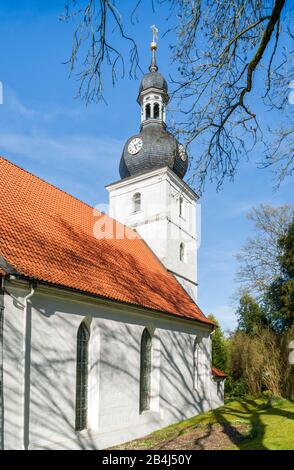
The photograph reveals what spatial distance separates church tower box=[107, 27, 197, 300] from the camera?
19453 millimetres

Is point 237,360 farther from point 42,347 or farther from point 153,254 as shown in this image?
point 42,347

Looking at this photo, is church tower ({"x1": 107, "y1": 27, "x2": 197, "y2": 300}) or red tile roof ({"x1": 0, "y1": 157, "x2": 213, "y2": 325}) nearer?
red tile roof ({"x1": 0, "y1": 157, "x2": 213, "y2": 325})

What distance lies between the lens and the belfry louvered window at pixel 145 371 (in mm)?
12961

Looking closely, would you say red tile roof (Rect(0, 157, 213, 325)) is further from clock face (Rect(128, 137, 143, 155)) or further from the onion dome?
clock face (Rect(128, 137, 143, 155))

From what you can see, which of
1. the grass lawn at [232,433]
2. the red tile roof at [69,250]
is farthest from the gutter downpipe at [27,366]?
the grass lawn at [232,433]

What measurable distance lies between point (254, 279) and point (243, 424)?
14.9 metres

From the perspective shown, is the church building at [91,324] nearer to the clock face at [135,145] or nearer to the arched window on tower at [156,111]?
the clock face at [135,145]

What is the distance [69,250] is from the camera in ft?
38.8

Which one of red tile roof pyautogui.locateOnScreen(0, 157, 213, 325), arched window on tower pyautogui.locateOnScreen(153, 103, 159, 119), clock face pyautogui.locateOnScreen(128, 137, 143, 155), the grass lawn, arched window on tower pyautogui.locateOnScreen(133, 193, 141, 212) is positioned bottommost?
the grass lawn

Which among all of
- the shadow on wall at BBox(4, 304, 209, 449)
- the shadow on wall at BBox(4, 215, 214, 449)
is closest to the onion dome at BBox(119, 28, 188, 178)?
the shadow on wall at BBox(4, 215, 214, 449)

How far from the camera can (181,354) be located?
1527 centimetres

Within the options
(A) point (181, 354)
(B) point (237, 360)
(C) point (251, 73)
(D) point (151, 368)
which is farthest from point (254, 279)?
(C) point (251, 73)

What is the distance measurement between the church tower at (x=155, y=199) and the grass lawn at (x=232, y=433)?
736cm

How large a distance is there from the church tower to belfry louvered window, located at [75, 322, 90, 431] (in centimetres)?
868
